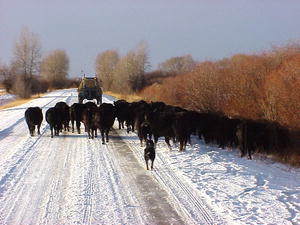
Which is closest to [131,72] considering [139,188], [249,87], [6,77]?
[6,77]

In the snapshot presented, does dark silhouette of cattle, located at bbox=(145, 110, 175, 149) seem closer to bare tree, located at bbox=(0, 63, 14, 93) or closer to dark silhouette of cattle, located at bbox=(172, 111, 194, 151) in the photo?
dark silhouette of cattle, located at bbox=(172, 111, 194, 151)

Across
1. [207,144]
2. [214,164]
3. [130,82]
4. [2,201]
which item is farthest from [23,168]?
[130,82]

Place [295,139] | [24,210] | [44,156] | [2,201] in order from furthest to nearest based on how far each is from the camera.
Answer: [295,139]
[44,156]
[2,201]
[24,210]

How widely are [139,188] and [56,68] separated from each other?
107 metres

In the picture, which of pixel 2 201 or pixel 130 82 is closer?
pixel 2 201

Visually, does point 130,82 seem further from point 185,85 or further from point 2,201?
point 2,201

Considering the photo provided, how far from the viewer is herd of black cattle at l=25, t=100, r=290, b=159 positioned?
48.0ft

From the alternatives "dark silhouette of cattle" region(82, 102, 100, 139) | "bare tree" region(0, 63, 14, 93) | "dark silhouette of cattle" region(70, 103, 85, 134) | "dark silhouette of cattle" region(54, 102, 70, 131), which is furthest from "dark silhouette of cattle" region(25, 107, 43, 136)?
"bare tree" region(0, 63, 14, 93)

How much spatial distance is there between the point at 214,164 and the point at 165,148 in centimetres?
307

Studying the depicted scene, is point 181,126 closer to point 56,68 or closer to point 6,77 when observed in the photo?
point 6,77

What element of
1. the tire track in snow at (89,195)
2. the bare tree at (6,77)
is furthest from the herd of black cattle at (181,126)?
the bare tree at (6,77)

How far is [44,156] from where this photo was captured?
1283 centimetres

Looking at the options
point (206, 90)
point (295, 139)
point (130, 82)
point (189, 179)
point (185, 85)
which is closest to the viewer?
point (189, 179)

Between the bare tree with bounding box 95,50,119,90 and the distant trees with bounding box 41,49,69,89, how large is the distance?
22.3 m
